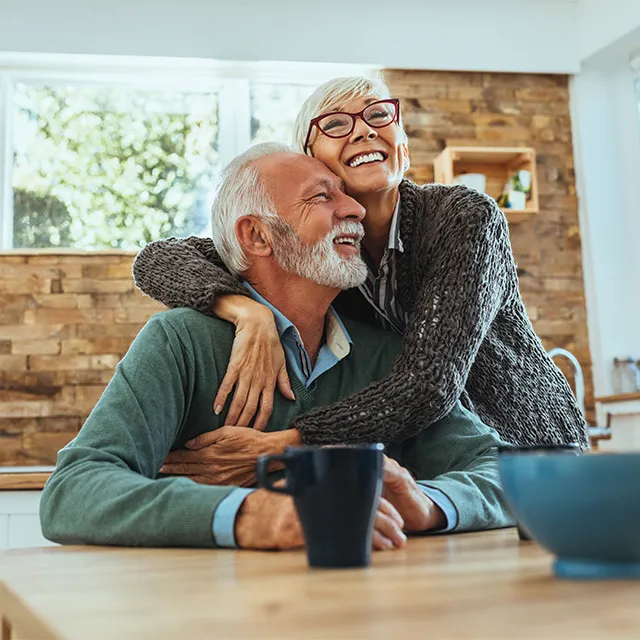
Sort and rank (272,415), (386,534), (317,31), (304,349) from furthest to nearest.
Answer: (317,31) < (304,349) < (272,415) < (386,534)

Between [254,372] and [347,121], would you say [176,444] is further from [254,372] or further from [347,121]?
[347,121]

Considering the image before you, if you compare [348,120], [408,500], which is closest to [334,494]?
[408,500]

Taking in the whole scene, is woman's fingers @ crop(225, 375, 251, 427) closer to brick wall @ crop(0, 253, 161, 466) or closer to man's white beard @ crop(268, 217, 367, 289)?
man's white beard @ crop(268, 217, 367, 289)

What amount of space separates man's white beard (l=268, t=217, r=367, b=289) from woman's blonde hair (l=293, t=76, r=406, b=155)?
20 centimetres

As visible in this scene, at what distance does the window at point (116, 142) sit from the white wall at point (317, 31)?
0.10 meters

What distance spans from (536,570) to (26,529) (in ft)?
7.46

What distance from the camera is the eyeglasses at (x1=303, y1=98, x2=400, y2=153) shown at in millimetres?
1672

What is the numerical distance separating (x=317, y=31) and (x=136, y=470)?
3369 millimetres

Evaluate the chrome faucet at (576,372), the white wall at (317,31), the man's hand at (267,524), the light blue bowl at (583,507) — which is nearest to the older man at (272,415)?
the man's hand at (267,524)

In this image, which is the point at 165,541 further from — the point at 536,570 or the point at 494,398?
the point at 494,398

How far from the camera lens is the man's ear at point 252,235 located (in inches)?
64.2

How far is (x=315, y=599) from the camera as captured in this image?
1.77 ft

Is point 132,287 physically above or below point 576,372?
above


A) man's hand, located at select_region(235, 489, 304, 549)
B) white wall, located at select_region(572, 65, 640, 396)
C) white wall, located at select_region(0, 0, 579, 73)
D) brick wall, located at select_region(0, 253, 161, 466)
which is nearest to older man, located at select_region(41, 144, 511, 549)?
man's hand, located at select_region(235, 489, 304, 549)
